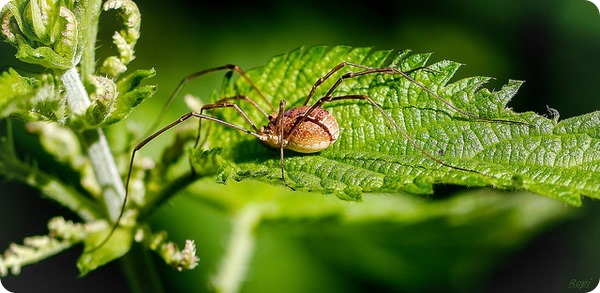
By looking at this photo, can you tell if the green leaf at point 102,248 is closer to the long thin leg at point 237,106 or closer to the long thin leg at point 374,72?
the long thin leg at point 237,106

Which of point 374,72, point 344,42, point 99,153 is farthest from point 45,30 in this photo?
point 344,42

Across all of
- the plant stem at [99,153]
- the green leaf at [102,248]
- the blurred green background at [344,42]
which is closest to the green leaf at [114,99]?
the plant stem at [99,153]

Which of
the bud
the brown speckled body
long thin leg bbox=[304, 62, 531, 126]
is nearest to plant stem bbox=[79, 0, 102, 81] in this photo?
the bud

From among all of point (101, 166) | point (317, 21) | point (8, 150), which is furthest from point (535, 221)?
point (8, 150)

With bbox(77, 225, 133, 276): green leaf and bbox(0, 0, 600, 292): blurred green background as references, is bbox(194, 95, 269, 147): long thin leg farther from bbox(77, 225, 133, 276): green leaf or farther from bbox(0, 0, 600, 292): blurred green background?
bbox(0, 0, 600, 292): blurred green background

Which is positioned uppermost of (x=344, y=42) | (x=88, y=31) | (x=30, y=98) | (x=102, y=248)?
(x=88, y=31)

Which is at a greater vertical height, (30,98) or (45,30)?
(45,30)

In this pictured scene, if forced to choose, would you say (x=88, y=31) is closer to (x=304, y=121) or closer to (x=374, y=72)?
(x=304, y=121)
